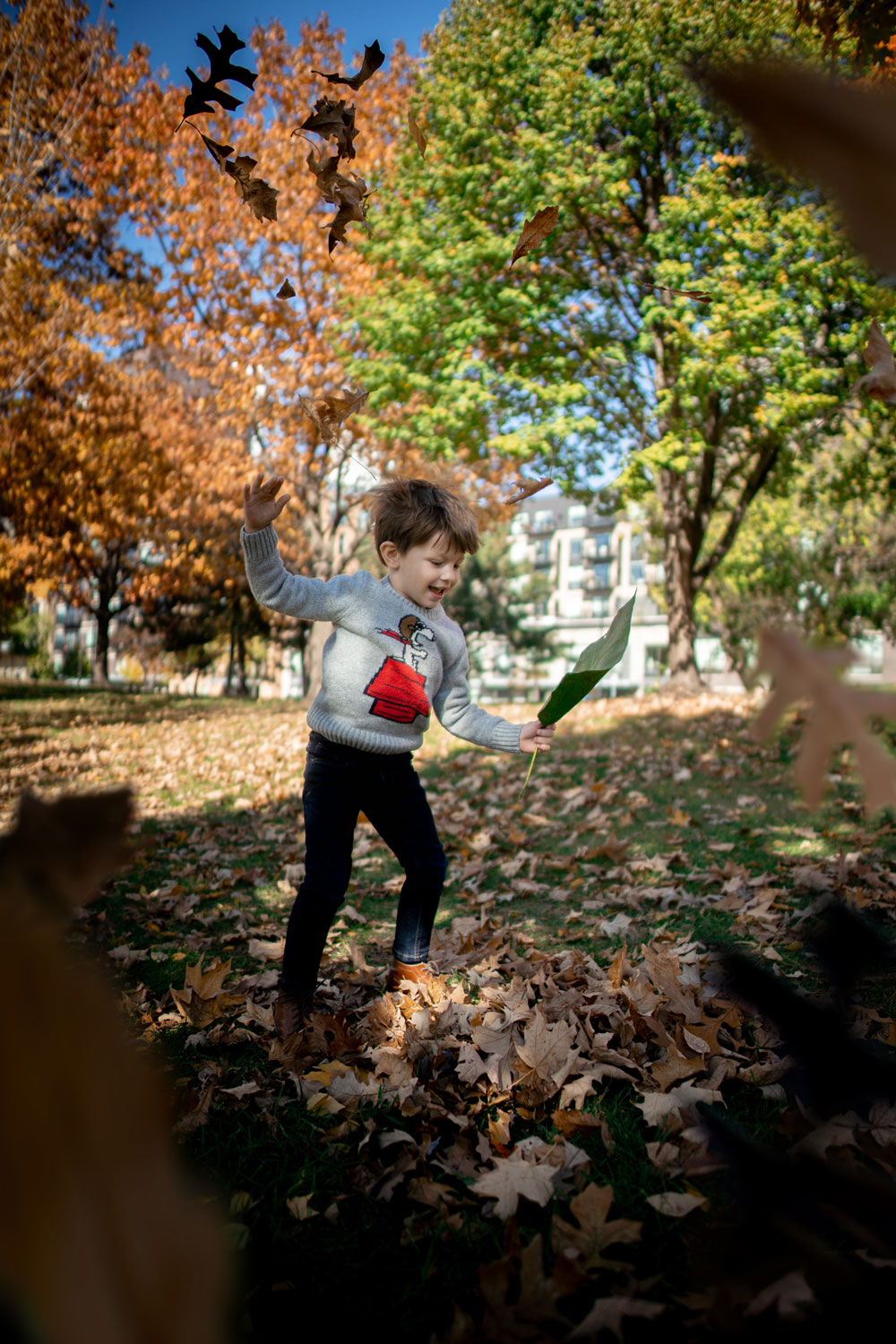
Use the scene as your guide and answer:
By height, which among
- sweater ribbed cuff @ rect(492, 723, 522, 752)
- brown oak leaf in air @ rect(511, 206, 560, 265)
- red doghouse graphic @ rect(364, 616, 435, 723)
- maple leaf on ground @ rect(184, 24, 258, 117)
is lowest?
sweater ribbed cuff @ rect(492, 723, 522, 752)

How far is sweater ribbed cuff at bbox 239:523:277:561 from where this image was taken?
2.70m

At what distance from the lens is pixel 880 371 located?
1.17 metres

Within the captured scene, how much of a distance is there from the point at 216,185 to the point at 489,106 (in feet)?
16.1

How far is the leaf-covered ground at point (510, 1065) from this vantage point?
4.81 ft

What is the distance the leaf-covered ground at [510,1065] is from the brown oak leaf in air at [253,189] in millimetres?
1899

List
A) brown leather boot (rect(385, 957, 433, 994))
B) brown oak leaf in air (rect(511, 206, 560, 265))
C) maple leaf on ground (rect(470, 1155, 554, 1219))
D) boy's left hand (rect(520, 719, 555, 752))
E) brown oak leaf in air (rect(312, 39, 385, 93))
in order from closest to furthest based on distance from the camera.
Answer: maple leaf on ground (rect(470, 1155, 554, 1219)) → brown oak leaf in air (rect(511, 206, 560, 265)) → brown oak leaf in air (rect(312, 39, 385, 93)) → boy's left hand (rect(520, 719, 555, 752)) → brown leather boot (rect(385, 957, 433, 994))

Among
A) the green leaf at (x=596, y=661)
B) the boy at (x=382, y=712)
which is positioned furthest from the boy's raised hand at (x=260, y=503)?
the green leaf at (x=596, y=661)

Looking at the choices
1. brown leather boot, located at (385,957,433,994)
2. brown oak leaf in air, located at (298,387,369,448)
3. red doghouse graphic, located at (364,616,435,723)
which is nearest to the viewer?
brown oak leaf in air, located at (298,387,369,448)

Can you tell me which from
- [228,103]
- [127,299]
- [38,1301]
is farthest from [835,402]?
[38,1301]

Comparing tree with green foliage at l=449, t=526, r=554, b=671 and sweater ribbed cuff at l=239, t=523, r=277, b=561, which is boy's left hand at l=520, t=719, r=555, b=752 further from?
tree with green foliage at l=449, t=526, r=554, b=671

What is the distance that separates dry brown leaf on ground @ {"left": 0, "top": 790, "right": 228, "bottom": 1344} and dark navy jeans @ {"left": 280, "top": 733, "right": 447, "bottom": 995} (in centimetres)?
219

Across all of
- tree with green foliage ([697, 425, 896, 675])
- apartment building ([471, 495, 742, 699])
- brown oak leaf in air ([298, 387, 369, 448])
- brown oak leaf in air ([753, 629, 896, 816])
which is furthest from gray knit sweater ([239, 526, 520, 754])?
apartment building ([471, 495, 742, 699])

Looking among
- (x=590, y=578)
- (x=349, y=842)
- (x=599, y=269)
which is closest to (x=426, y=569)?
(x=349, y=842)

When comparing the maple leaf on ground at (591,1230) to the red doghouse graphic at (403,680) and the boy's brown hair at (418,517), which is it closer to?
the red doghouse graphic at (403,680)
